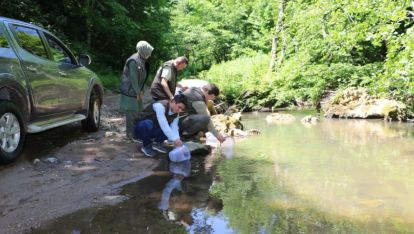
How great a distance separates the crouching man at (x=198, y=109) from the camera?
7.64 meters

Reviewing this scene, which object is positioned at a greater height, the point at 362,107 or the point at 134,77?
the point at 134,77

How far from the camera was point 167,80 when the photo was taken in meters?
7.83

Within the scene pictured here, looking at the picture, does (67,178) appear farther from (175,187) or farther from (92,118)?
(92,118)

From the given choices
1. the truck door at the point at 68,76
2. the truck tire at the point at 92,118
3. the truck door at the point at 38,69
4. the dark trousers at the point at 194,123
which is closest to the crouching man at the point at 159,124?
the dark trousers at the point at 194,123

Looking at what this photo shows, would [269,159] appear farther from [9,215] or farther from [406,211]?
[9,215]

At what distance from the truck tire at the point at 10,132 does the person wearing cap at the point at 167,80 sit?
2652 millimetres

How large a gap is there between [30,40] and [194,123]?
2.96m

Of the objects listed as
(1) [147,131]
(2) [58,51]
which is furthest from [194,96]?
(2) [58,51]

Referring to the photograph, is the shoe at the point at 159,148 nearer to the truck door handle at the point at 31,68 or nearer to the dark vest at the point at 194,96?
the dark vest at the point at 194,96


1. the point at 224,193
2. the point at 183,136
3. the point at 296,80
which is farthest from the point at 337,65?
the point at 224,193

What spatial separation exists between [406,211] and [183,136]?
186 inches

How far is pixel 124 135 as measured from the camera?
27.2 feet

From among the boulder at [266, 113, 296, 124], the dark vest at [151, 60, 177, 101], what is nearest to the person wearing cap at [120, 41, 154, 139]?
the dark vest at [151, 60, 177, 101]

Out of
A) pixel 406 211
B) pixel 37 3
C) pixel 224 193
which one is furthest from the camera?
pixel 37 3
